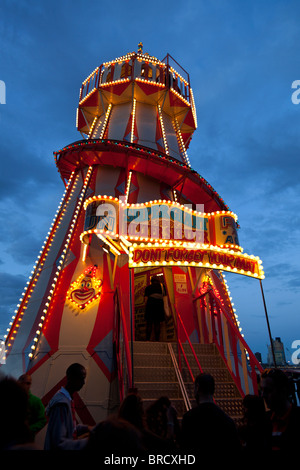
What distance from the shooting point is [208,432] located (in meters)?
2.17

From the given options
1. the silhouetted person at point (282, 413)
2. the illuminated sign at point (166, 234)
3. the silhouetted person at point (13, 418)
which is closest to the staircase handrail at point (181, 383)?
the illuminated sign at point (166, 234)

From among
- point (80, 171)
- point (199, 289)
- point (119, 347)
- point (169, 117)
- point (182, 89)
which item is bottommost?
point (119, 347)

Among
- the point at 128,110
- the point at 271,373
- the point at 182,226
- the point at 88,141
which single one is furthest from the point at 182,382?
the point at 128,110

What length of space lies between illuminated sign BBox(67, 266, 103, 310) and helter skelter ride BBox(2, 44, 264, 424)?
1.3 inches

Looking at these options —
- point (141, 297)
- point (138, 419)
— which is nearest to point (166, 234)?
point (141, 297)

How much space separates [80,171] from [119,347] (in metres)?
8.17

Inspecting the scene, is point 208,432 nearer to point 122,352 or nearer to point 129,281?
point 129,281

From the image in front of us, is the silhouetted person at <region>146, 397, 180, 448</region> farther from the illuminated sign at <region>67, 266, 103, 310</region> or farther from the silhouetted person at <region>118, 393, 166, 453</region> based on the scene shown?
the illuminated sign at <region>67, 266, 103, 310</region>

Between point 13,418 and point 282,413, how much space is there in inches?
81.5

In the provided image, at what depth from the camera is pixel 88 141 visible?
11.0 m

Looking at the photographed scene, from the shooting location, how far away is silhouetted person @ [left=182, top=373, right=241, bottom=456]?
212 centimetres

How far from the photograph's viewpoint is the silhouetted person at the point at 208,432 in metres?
2.12

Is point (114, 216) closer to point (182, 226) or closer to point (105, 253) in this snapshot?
point (105, 253)

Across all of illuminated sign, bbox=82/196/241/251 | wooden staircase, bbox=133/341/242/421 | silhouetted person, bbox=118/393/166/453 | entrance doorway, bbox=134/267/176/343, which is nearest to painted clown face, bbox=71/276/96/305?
illuminated sign, bbox=82/196/241/251
